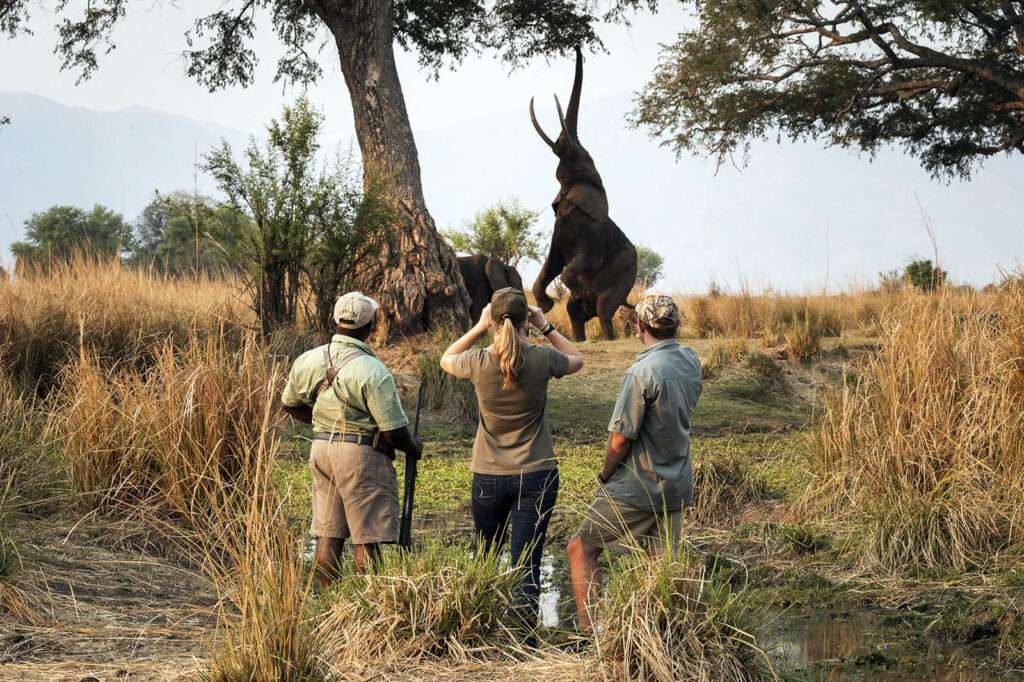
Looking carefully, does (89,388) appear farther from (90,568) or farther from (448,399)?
(448,399)

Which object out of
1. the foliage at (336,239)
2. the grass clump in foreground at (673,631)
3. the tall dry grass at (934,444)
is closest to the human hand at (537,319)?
the grass clump in foreground at (673,631)

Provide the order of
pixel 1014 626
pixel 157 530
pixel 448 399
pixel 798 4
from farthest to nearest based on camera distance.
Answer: pixel 798 4 → pixel 448 399 → pixel 157 530 → pixel 1014 626

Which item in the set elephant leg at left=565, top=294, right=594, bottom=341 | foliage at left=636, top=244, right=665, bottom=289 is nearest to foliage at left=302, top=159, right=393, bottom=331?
elephant leg at left=565, top=294, right=594, bottom=341

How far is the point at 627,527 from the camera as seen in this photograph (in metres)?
5.34

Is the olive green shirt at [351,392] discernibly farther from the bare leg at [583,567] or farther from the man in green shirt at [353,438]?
the bare leg at [583,567]

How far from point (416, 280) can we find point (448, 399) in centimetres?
315

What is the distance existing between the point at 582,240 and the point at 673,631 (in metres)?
13.3

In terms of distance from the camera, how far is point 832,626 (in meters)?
6.36

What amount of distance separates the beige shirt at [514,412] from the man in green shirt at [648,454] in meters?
0.36

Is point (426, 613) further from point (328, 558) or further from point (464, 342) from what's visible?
point (464, 342)

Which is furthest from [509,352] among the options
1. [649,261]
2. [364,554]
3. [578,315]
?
[649,261]

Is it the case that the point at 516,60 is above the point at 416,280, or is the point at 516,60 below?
above

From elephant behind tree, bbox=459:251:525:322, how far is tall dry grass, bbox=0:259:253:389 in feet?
14.8

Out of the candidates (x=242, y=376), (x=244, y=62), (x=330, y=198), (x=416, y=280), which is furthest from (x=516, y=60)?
(x=242, y=376)
